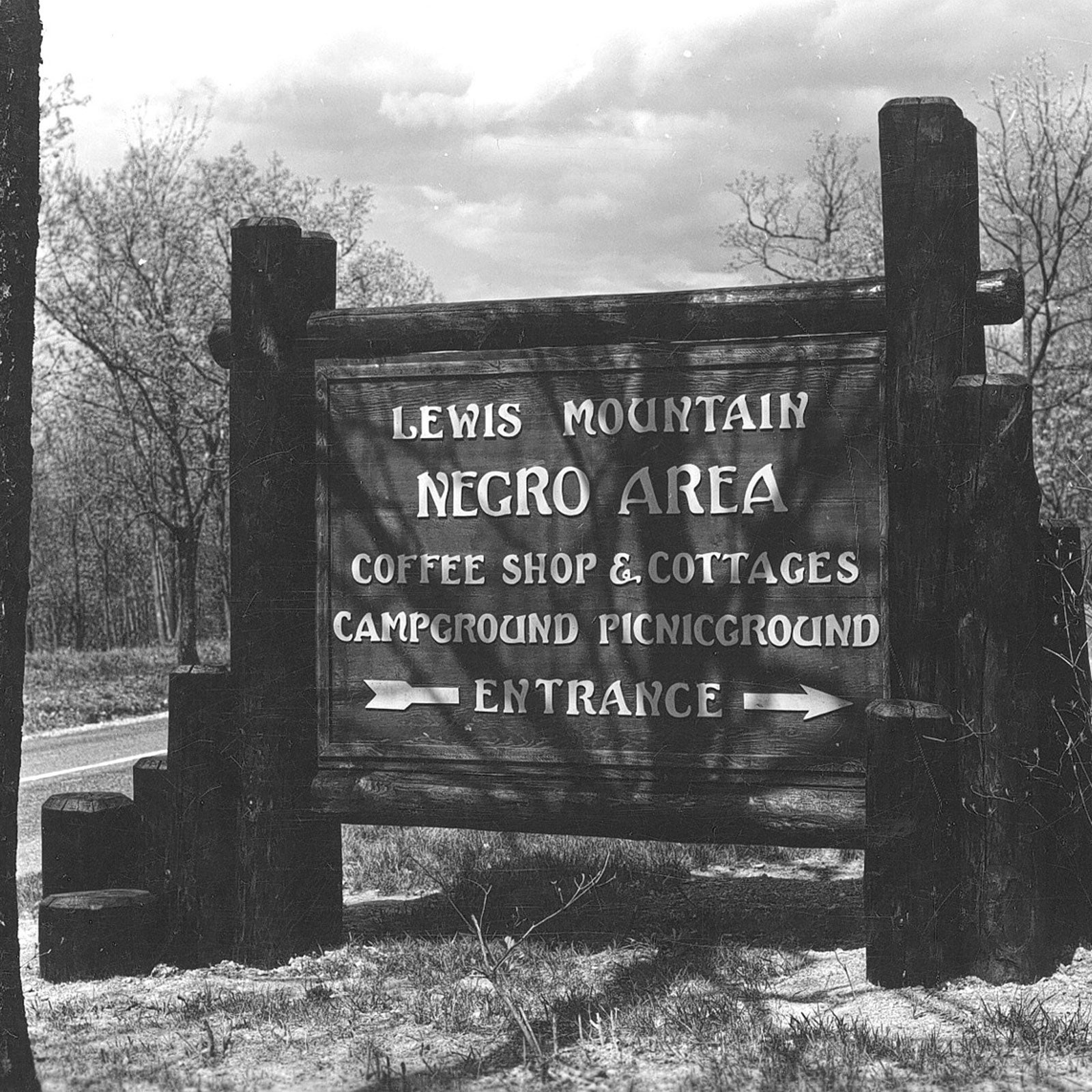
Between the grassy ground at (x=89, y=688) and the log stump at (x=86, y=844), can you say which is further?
the grassy ground at (x=89, y=688)

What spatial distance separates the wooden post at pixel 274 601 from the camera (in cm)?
490

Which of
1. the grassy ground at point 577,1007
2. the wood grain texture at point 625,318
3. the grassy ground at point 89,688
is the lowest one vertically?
the grassy ground at point 577,1007

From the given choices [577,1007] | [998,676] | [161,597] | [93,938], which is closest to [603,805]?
[577,1007]

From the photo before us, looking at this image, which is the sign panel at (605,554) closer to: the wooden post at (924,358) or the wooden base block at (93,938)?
the wooden post at (924,358)

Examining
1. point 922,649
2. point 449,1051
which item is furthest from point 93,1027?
point 922,649

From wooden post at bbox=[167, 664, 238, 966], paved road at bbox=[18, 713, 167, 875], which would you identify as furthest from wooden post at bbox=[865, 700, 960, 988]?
paved road at bbox=[18, 713, 167, 875]

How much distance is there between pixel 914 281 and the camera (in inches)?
171

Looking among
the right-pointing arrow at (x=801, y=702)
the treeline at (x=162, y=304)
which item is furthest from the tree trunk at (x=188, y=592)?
the right-pointing arrow at (x=801, y=702)

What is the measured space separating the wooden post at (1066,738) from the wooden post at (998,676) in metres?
0.18

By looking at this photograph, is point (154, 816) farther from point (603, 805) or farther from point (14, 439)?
point (14, 439)

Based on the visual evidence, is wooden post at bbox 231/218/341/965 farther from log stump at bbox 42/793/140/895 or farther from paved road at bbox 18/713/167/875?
paved road at bbox 18/713/167/875

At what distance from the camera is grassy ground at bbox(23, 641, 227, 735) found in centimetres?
1684

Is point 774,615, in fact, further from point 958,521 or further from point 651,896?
point 651,896

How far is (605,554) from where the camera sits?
4.67 m
